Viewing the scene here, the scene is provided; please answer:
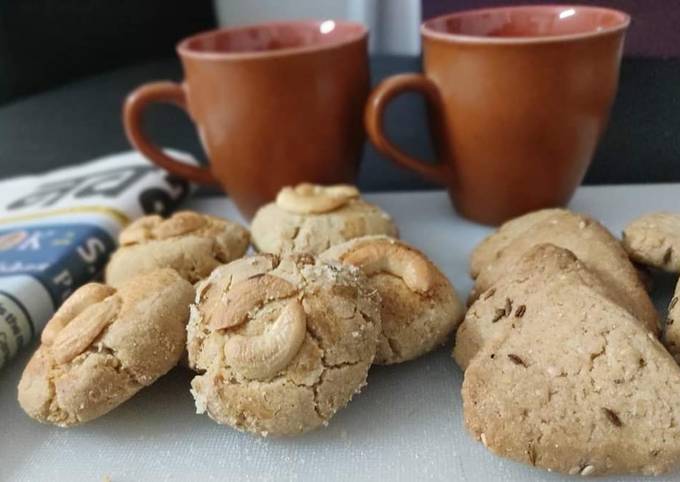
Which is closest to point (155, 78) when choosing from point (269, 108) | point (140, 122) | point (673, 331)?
point (140, 122)

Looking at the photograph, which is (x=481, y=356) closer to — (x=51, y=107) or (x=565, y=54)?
(x=565, y=54)

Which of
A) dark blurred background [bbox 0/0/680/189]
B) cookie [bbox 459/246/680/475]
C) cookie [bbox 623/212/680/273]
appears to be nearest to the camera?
cookie [bbox 459/246/680/475]

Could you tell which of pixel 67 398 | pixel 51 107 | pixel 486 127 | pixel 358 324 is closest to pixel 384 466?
pixel 358 324

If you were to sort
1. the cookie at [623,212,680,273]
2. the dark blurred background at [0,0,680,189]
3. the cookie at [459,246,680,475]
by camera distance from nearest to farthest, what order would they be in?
the cookie at [459,246,680,475]
the cookie at [623,212,680,273]
the dark blurred background at [0,0,680,189]

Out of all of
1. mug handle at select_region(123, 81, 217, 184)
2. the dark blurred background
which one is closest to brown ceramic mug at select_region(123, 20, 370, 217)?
mug handle at select_region(123, 81, 217, 184)

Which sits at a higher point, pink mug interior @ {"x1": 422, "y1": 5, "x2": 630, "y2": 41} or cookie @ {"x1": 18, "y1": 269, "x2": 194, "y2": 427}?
pink mug interior @ {"x1": 422, "y1": 5, "x2": 630, "y2": 41}

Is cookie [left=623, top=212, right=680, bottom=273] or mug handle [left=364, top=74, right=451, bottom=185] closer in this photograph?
cookie [left=623, top=212, right=680, bottom=273]

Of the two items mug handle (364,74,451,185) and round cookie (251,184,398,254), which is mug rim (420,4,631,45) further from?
round cookie (251,184,398,254)

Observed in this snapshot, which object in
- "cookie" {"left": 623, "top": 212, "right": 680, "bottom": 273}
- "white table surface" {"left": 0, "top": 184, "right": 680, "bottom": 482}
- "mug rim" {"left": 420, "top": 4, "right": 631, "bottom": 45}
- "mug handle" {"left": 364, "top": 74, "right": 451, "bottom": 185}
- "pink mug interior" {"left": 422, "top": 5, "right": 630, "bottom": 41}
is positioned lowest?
"white table surface" {"left": 0, "top": 184, "right": 680, "bottom": 482}
